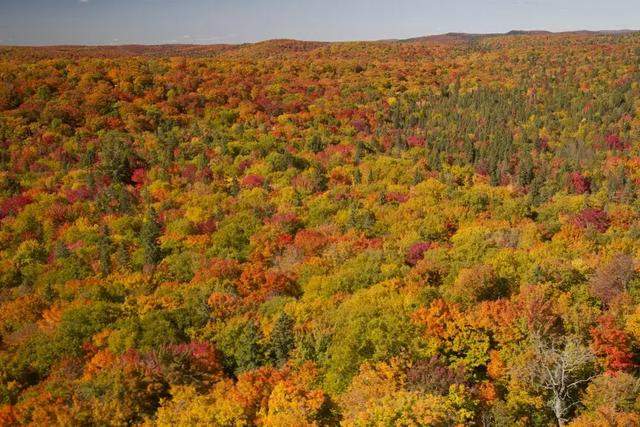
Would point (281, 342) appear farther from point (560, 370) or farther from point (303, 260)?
point (560, 370)

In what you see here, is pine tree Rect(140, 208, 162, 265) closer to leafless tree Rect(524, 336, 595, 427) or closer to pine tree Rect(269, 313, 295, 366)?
pine tree Rect(269, 313, 295, 366)

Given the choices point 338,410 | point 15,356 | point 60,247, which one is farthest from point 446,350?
point 60,247

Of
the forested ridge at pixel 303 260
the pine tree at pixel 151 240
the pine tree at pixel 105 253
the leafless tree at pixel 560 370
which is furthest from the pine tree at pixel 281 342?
the pine tree at pixel 105 253

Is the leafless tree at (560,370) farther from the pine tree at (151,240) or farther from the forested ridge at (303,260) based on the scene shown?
the pine tree at (151,240)

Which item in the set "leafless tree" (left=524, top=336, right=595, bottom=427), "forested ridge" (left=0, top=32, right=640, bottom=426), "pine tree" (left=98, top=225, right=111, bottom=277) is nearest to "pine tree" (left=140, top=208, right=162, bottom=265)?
"forested ridge" (left=0, top=32, right=640, bottom=426)

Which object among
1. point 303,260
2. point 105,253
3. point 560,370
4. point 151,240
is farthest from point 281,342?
point 105,253
